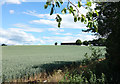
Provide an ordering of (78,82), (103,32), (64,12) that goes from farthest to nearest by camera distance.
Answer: (103,32) < (78,82) < (64,12)

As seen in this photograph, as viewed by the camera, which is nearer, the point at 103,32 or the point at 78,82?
the point at 78,82

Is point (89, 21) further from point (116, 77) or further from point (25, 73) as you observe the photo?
point (25, 73)

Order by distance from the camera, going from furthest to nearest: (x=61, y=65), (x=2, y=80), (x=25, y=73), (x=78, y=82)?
(x=61, y=65)
(x=25, y=73)
(x=2, y=80)
(x=78, y=82)

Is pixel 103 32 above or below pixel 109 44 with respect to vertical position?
above

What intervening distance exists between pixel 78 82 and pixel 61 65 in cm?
407

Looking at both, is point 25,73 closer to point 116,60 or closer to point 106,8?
point 116,60

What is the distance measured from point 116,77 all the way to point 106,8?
6.49 m

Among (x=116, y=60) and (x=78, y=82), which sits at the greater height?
(x=116, y=60)

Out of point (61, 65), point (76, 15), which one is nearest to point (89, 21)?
point (76, 15)

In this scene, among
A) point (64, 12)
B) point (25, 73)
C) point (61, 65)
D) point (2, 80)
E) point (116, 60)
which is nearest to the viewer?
point (64, 12)

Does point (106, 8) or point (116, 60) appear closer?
point (116, 60)

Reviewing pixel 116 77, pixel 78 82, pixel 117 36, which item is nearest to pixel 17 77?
pixel 78 82

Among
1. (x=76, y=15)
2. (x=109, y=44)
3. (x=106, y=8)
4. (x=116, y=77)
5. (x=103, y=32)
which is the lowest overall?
(x=116, y=77)

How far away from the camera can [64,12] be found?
271cm
